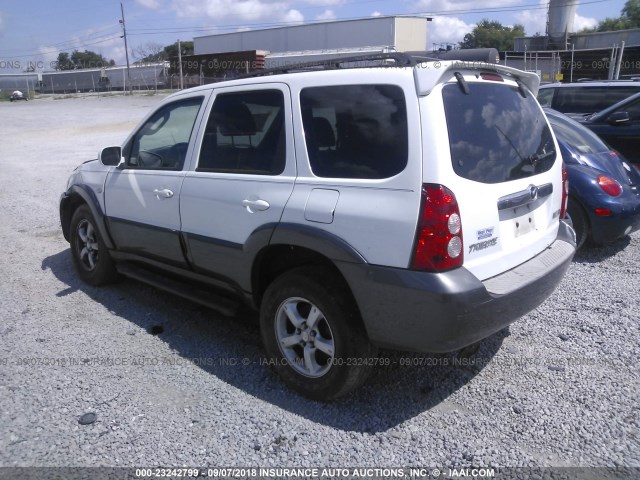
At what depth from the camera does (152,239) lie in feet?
14.5

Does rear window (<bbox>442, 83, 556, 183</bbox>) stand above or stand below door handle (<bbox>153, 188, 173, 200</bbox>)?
above

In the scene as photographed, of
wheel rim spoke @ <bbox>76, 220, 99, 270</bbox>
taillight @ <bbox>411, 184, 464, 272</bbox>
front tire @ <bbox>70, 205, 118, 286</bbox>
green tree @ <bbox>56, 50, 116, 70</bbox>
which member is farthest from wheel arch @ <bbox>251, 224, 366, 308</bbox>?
green tree @ <bbox>56, 50, 116, 70</bbox>

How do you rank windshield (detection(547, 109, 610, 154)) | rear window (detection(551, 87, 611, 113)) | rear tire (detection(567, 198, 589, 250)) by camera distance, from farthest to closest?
1. rear window (detection(551, 87, 611, 113))
2. windshield (detection(547, 109, 610, 154))
3. rear tire (detection(567, 198, 589, 250))

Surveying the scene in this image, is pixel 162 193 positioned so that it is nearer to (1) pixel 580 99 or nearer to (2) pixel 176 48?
(1) pixel 580 99

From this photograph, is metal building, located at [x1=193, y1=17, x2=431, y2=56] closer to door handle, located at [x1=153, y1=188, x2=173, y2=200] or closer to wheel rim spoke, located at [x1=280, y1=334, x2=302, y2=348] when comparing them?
door handle, located at [x1=153, y1=188, x2=173, y2=200]

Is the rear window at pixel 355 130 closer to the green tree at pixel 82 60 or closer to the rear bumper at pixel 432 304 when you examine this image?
the rear bumper at pixel 432 304

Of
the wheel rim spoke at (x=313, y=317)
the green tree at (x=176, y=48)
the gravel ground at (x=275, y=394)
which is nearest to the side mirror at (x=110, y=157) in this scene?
the gravel ground at (x=275, y=394)

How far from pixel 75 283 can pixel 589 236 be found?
5.37 meters

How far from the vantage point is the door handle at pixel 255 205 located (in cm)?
339

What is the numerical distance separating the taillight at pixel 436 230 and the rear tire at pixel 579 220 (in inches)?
140

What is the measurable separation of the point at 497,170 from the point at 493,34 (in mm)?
91490

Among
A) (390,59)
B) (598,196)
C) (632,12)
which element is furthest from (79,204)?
(632,12)

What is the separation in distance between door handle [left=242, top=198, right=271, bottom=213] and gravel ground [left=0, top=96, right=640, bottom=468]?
3.71 ft

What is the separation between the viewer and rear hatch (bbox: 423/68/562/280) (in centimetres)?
286
